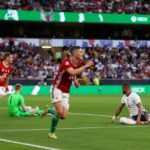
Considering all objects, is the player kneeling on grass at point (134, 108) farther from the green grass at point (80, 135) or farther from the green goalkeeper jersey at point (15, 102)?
the green goalkeeper jersey at point (15, 102)

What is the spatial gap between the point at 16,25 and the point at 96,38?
8586 mm

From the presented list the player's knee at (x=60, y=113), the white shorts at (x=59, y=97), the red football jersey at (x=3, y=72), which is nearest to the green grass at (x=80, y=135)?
the player's knee at (x=60, y=113)

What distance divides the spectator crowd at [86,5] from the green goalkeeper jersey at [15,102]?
101 ft

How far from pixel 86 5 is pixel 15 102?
35976 millimetres

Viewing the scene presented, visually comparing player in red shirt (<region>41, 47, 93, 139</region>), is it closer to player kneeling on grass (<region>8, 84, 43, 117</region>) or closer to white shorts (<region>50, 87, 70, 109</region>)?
white shorts (<region>50, 87, 70, 109</region>)

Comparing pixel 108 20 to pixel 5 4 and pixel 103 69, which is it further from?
pixel 5 4

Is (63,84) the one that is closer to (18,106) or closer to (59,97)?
(59,97)

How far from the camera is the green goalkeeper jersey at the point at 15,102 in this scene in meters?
21.5

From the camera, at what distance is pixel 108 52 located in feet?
189

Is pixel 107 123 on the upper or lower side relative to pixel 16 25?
lower

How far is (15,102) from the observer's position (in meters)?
21.5

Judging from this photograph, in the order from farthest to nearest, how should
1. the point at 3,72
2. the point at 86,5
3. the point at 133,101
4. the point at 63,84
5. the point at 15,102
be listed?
the point at 86,5
the point at 3,72
the point at 15,102
the point at 133,101
the point at 63,84

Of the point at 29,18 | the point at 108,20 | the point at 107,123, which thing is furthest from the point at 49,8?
the point at 107,123

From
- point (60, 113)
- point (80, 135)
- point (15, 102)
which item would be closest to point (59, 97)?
point (60, 113)
